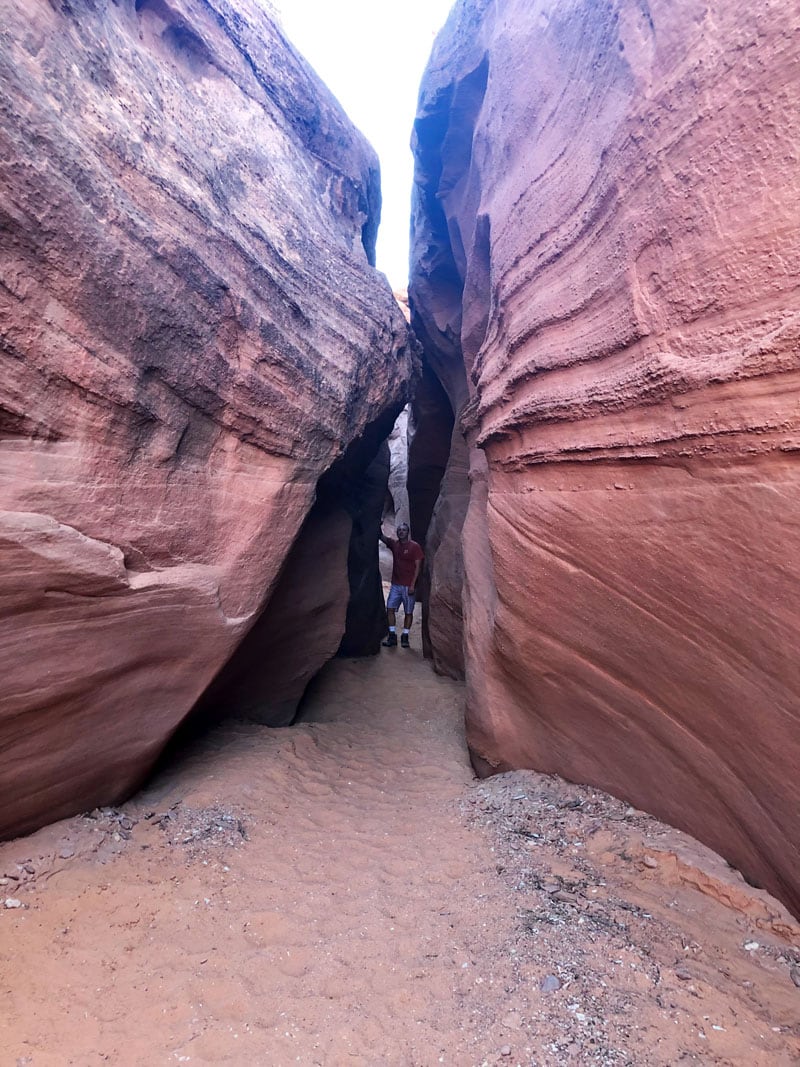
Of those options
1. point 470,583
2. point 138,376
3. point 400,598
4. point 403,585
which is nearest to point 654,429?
point 470,583

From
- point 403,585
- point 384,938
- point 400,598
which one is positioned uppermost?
point 403,585

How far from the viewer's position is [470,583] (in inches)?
196

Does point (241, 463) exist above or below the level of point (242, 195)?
below

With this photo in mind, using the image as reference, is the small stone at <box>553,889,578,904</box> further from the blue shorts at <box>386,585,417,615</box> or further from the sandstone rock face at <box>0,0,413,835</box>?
the blue shorts at <box>386,585,417,615</box>

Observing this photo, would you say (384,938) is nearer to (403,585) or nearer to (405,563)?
(403,585)

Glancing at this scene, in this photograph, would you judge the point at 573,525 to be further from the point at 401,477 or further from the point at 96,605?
the point at 401,477

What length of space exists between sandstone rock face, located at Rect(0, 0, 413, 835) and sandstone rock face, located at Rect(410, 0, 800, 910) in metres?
1.70

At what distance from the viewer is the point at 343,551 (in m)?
6.38

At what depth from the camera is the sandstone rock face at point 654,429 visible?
2211 mm

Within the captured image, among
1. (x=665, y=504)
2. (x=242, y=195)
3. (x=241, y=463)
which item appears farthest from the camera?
(x=242, y=195)

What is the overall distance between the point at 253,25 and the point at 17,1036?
21.6ft

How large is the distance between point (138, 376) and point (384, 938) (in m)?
3.09

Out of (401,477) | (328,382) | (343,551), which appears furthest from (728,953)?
(401,477)

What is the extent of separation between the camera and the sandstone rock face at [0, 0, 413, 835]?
2.74m
